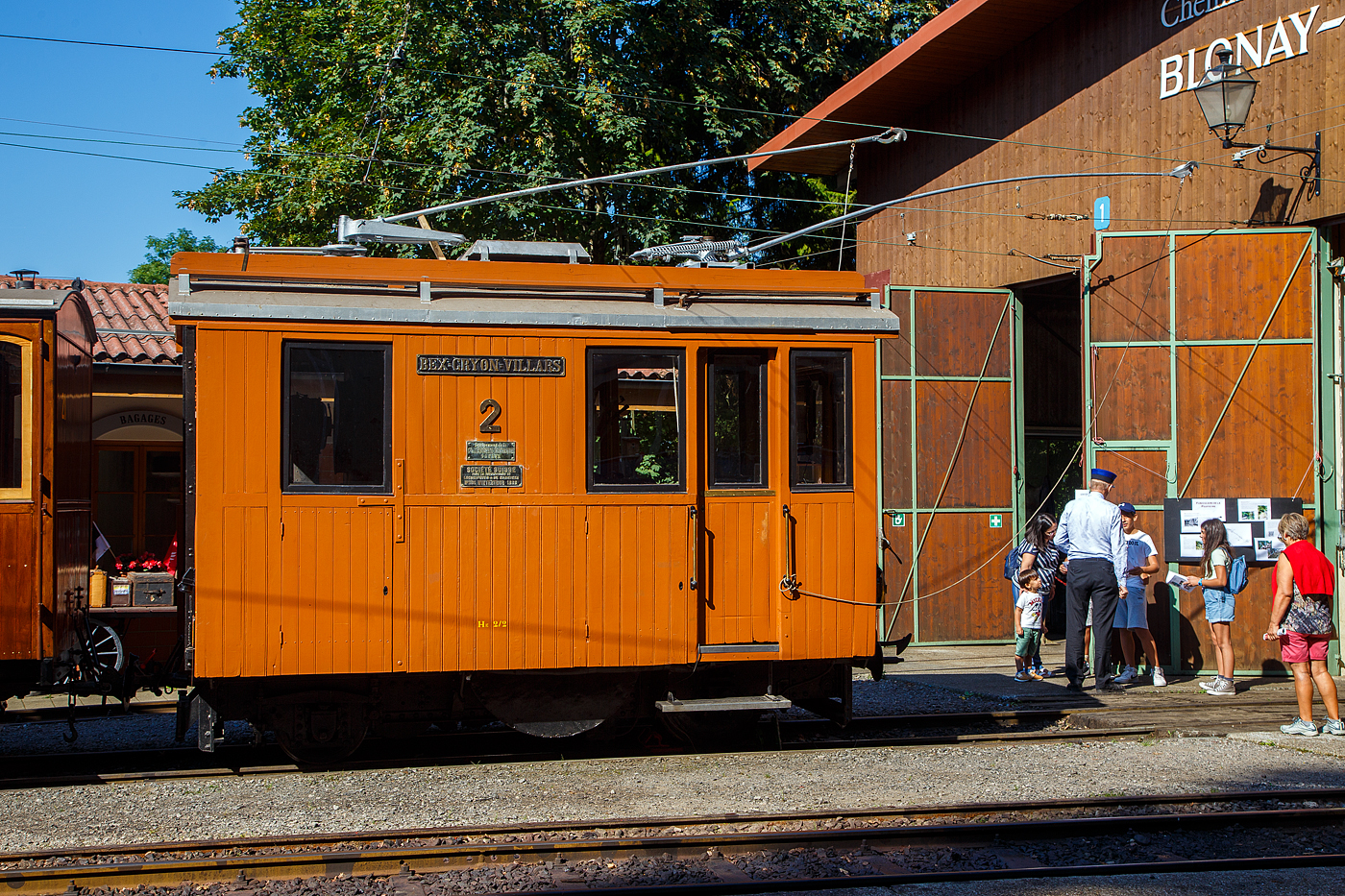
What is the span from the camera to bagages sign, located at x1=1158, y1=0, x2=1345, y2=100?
36.9 feet

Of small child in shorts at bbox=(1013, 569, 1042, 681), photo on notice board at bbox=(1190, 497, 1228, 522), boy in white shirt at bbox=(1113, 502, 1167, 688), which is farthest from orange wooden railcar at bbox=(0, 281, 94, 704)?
photo on notice board at bbox=(1190, 497, 1228, 522)

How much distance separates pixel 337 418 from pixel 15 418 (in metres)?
2.14

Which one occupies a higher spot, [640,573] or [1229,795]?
[640,573]

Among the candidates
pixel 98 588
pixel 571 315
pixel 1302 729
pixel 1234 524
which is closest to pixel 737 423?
pixel 571 315

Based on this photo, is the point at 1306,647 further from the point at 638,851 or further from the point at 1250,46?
the point at 1250,46

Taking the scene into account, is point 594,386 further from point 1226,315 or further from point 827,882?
point 1226,315

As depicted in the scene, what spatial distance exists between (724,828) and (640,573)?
6.20 feet

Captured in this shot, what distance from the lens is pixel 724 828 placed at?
6164mm

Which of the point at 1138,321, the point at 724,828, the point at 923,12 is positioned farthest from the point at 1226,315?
the point at 923,12

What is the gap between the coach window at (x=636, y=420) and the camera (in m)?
7.43

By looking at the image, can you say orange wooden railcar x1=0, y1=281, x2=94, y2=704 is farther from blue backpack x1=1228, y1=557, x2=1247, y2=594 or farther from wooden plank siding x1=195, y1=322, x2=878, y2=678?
blue backpack x1=1228, y1=557, x2=1247, y2=594

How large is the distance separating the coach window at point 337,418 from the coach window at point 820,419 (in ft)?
9.14

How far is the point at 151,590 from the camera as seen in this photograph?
9.31m

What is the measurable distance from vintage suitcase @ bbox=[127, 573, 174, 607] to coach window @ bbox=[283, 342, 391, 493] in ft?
10.1
